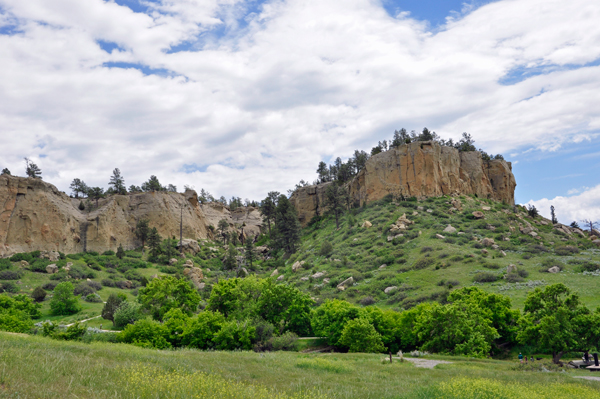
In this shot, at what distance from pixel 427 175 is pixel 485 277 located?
45132 mm

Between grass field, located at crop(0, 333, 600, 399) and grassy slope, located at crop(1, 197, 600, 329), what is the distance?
2349 cm

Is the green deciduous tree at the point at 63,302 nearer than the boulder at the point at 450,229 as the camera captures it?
Yes

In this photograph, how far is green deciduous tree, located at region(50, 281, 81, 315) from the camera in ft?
150

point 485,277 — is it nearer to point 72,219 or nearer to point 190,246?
point 190,246

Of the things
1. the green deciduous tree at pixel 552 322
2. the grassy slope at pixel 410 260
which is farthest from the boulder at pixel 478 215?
the green deciduous tree at pixel 552 322

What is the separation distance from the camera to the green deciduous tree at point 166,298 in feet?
132

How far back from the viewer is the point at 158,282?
136 ft

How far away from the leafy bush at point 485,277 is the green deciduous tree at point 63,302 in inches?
2128

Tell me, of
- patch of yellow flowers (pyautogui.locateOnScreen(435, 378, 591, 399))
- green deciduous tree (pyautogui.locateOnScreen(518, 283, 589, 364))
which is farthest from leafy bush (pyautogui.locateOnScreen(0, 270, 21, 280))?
green deciduous tree (pyautogui.locateOnScreen(518, 283, 589, 364))

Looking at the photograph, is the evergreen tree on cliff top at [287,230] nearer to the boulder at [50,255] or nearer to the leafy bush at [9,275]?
the boulder at [50,255]

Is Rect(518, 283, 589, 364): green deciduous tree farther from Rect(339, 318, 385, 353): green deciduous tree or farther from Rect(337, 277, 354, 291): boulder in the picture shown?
Rect(337, 277, 354, 291): boulder

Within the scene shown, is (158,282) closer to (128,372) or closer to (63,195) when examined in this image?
(128,372)

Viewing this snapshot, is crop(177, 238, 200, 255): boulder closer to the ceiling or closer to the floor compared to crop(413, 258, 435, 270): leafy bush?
closer to the ceiling

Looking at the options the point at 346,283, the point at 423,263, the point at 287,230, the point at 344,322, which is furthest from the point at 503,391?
the point at 287,230
